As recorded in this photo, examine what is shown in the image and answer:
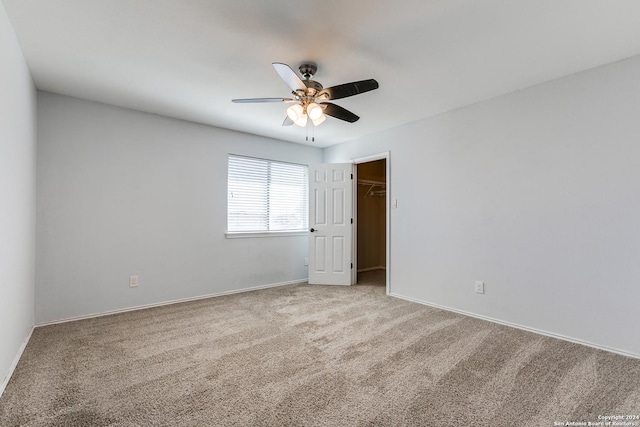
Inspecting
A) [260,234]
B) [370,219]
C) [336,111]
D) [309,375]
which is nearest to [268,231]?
[260,234]

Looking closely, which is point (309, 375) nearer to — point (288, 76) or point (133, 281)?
point (288, 76)

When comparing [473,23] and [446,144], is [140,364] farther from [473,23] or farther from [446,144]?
[446,144]

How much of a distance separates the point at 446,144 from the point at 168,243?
11.9 feet

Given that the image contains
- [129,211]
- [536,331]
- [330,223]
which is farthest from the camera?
[330,223]

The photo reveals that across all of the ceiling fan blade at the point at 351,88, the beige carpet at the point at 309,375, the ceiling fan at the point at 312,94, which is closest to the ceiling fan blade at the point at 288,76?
the ceiling fan at the point at 312,94

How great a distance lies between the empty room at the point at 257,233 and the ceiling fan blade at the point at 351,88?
0.02 m

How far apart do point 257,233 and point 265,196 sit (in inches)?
24.1

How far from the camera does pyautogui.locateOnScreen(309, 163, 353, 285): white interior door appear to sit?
4.74 m

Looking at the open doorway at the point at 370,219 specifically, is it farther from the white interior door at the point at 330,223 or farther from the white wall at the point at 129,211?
the white wall at the point at 129,211

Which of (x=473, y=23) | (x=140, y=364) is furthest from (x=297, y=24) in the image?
(x=140, y=364)

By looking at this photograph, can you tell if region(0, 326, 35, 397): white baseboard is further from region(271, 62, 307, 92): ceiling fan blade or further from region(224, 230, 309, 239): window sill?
region(271, 62, 307, 92): ceiling fan blade

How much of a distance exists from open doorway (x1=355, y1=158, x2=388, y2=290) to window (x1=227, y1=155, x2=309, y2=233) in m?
1.29

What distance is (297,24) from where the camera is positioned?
1.95 meters

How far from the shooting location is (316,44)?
7.16 ft
